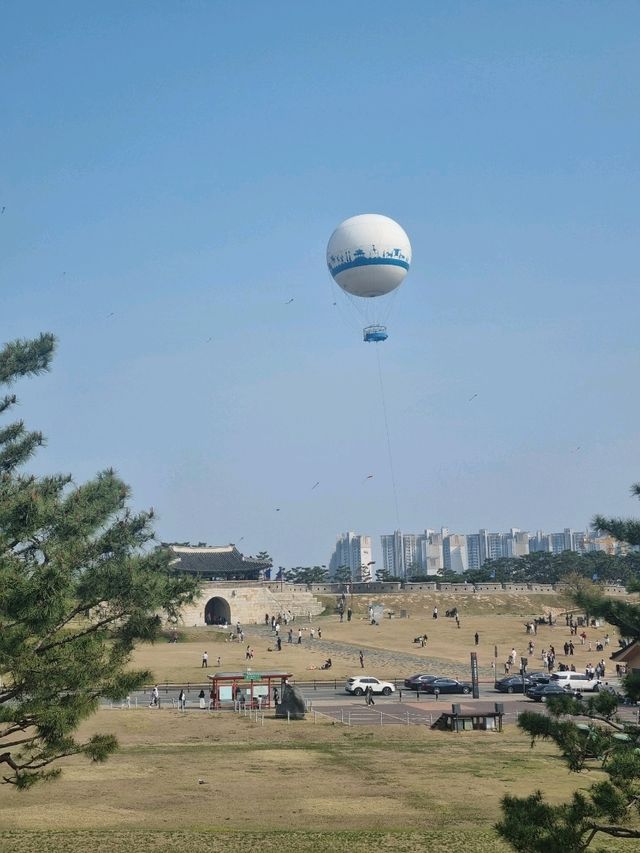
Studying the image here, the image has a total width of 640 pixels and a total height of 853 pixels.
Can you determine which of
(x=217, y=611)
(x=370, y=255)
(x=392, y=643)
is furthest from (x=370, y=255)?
(x=217, y=611)

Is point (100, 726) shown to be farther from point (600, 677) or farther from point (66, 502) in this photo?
point (600, 677)

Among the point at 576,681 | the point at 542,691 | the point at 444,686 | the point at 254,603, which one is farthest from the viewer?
the point at 254,603

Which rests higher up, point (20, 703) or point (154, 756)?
point (20, 703)

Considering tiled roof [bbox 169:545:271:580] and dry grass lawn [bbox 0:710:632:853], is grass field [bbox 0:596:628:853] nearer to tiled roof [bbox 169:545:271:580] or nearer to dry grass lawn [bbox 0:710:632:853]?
dry grass lawn [bbox 0:710:632:853]

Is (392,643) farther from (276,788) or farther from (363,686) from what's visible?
(276,788)

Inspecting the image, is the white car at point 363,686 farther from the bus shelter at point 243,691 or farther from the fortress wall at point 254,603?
the fortress wall at point 254,603

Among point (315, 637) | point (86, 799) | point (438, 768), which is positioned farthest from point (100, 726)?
point (315, 637)

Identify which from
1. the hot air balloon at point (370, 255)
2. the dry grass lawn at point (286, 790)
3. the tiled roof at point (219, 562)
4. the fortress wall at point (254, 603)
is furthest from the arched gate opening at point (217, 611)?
the dry grass lawn at point (286, 790)
